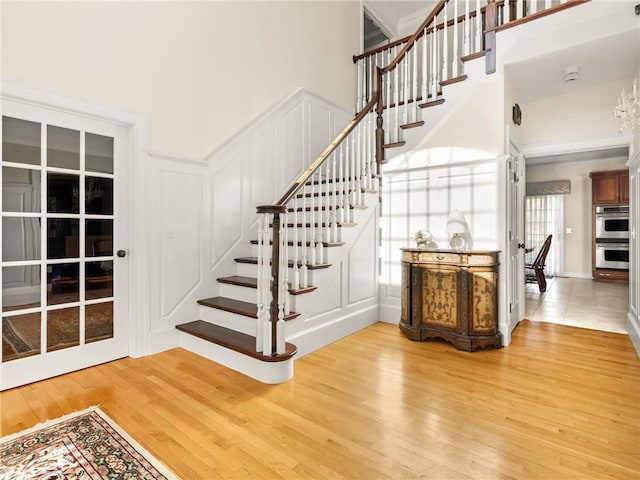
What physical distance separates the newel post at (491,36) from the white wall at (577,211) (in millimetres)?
6072

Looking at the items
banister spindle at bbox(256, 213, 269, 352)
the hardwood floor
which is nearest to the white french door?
the hardwood floor

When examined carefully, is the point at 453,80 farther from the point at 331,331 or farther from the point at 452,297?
the point at 331,331

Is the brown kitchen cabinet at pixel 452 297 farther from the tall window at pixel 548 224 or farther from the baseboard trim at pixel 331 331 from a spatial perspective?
the tall window at pixel 548 224

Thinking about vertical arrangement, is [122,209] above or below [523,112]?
below

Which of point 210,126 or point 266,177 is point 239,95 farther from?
point 266,177

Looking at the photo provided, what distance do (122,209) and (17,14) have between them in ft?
4.83

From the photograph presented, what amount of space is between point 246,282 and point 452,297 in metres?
2.03

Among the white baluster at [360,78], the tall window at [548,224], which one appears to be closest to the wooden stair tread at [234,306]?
the white baluster at [360,78]

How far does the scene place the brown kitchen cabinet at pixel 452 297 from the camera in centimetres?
325

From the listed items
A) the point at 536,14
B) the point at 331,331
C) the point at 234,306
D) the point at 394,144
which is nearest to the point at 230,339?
the point at 234,306

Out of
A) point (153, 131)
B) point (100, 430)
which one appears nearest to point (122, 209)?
point (153, 131)

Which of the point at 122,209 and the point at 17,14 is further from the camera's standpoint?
the point at 122,209

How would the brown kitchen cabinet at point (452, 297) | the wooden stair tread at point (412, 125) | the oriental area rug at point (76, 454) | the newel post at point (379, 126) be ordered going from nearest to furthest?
the oriental area rug at point (76, 454), the brown kitchen cabinet at point (452, 297), the wooden stair tread at point (412, 125), the newel post at point (379, 126)

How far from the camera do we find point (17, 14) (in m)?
2.35
